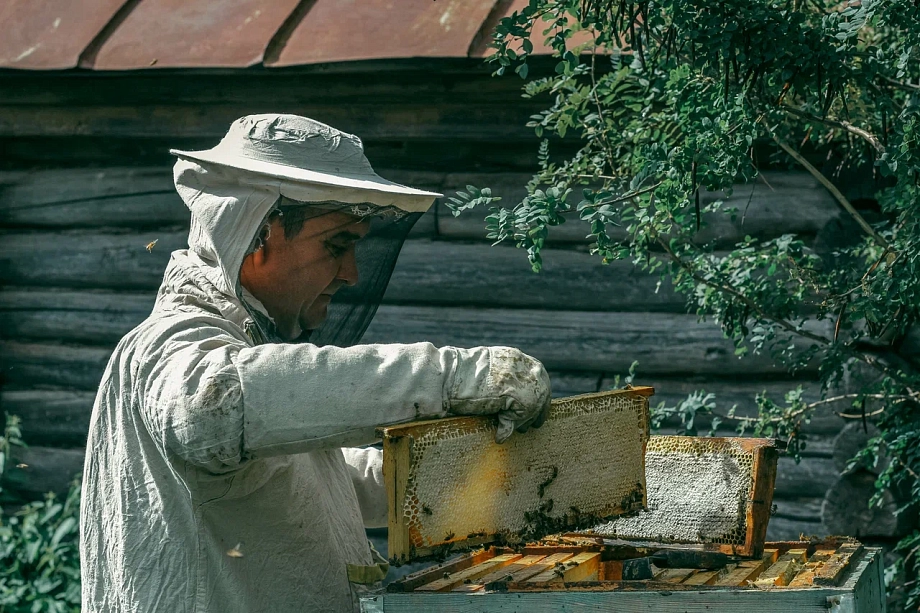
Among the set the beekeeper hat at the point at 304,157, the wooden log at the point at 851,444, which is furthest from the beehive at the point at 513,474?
the wooden log at the point at 851,444

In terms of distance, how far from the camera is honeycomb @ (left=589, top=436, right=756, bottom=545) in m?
2.13

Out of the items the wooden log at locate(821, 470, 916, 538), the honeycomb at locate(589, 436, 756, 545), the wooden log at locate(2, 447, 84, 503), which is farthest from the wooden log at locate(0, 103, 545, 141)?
the honeycomb at locate(589, 436, 756, 545)

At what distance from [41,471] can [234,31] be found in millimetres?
2510

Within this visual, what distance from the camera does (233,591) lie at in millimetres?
1994

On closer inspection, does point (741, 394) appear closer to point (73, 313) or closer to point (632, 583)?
point (632, 583)

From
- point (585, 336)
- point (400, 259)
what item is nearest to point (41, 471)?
point (400, 259)

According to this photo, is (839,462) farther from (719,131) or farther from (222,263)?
(222,263)

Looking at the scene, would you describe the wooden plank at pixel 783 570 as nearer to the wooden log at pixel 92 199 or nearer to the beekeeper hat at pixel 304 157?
the beekeeper hat at pixel 304 157

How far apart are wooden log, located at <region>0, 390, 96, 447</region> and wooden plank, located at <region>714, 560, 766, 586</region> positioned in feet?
13.5

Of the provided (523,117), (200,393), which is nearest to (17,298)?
(523,117)

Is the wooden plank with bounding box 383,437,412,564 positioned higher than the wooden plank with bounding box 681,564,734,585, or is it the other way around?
the wooden plank with bounding box 383,437,412,564

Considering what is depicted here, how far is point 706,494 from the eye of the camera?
2180 mm

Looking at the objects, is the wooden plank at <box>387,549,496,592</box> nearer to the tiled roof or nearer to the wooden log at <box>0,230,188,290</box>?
the tiled roof

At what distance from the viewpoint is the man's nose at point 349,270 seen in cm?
220
